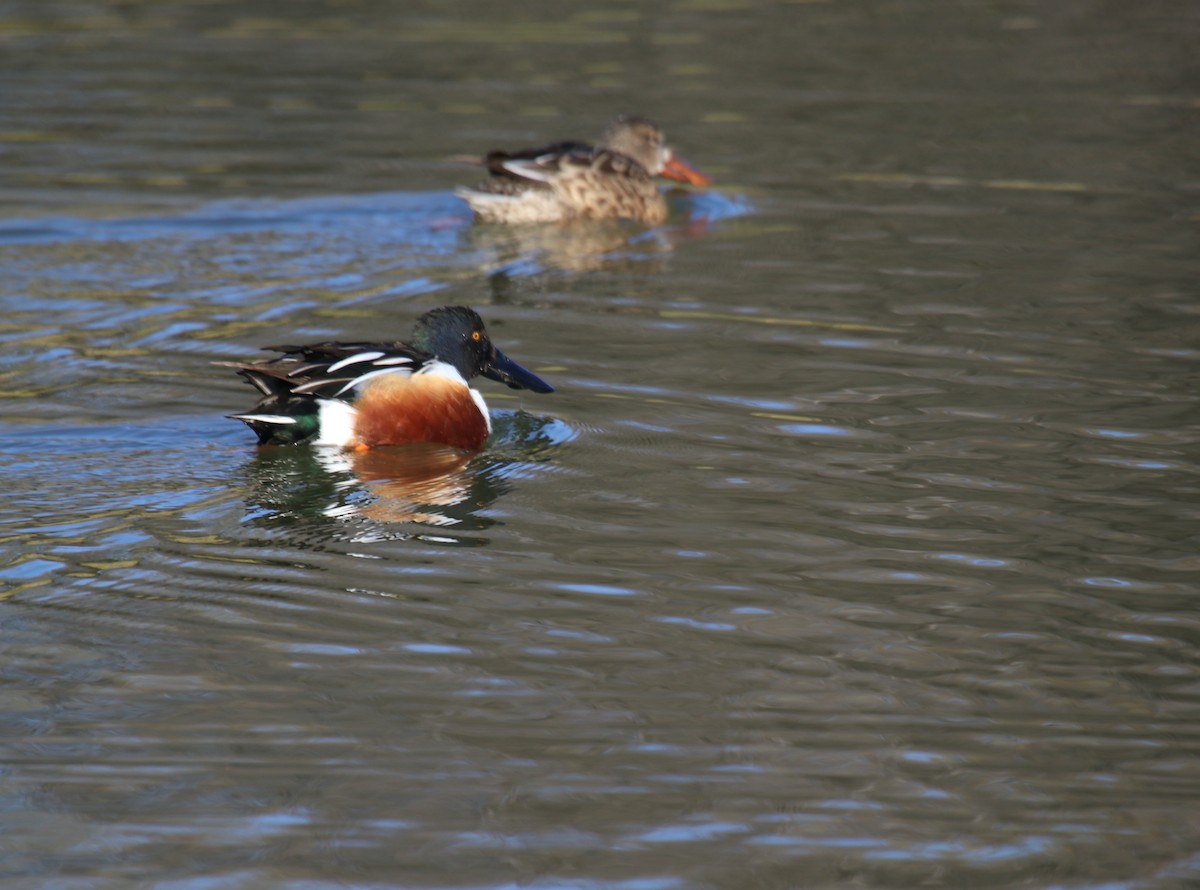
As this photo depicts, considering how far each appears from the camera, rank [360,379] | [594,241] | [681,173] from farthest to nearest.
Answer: [681,173] < [594,241] < [360,379]

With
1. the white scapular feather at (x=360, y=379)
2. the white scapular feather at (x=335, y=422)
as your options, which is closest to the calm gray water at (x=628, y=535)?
the white scapular feather at (x=335, y=422)

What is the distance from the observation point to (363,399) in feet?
23.5

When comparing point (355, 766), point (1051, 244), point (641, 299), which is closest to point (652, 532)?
point (355, 766)

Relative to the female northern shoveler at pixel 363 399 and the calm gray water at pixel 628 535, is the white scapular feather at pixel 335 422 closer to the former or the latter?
the female northern shoveler at pixel 363 399

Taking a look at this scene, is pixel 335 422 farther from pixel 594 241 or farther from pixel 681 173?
pixel 681 173

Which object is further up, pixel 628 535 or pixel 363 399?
pixel 363 399

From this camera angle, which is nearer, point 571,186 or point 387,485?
point 387,485

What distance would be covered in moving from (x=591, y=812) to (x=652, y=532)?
211 centimetres

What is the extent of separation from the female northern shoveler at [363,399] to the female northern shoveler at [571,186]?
4.71 meters

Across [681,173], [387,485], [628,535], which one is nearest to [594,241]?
[681,173]

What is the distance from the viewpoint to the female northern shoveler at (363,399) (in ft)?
23.3

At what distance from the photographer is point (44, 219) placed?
38.0ft

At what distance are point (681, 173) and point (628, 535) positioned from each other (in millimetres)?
7388

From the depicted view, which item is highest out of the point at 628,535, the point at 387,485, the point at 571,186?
the point at 571,186
